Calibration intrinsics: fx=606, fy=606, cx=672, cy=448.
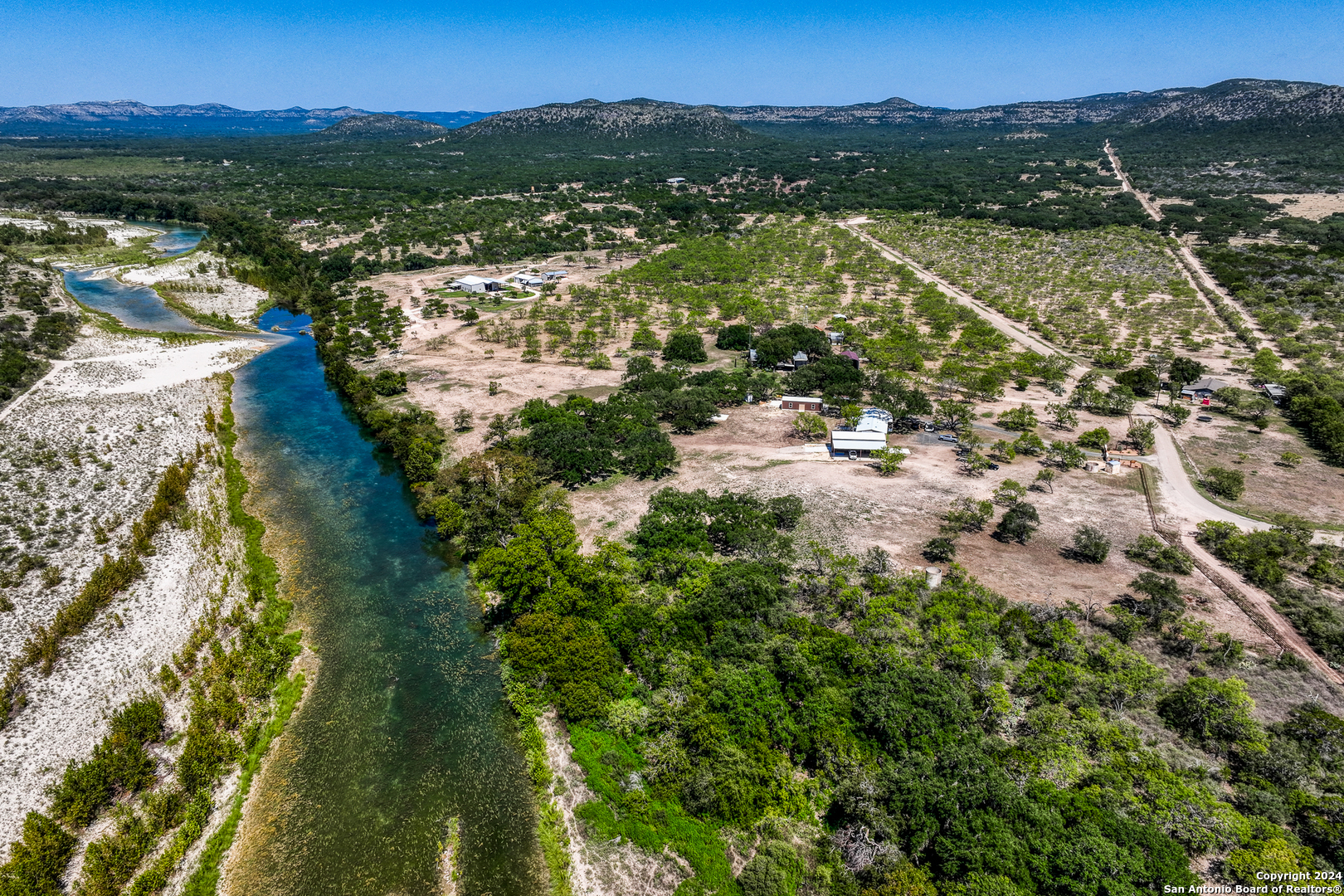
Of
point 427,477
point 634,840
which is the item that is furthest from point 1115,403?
point 427,477

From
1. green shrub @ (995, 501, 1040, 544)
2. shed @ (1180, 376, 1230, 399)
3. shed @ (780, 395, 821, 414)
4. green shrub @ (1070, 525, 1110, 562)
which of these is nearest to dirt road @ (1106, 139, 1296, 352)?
shed @ (1180, 376, 1230, 399)

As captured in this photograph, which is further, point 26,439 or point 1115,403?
point 1115,403

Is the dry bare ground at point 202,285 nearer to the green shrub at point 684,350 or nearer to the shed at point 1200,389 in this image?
the green shrub at point 684,350

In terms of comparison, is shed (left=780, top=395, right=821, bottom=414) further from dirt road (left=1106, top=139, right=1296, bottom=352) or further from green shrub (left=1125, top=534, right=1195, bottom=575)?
dirt road (left=1106, top=139, right=1296, bottom=352)

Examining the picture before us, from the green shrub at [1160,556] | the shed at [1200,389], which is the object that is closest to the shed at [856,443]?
the green shrub at [1160,556]

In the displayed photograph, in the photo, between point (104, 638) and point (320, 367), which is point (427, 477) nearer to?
point (104, 638)

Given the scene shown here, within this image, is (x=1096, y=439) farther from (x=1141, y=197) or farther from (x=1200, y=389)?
(x=1141, y=197)
